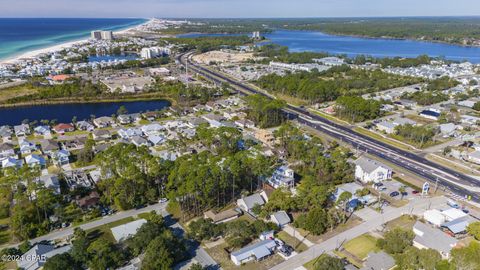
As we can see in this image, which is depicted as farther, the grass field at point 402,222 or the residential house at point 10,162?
the residential house at point 10,162

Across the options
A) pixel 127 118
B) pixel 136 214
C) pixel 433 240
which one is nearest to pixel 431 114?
pixel 433 240

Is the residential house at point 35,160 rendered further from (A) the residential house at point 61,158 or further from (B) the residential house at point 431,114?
(B) the residential house at point 431,114

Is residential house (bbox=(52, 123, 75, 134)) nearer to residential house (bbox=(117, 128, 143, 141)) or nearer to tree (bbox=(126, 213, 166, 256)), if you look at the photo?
residential house (bbox=(117, 128, 143, 141))

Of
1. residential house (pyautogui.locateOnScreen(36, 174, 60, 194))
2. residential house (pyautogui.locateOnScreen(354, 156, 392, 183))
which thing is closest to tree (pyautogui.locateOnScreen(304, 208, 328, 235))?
residential house (pyautogui.locateOnScreen(354, 156, 392, 183))

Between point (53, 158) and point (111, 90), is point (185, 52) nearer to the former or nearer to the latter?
point (111, 90)

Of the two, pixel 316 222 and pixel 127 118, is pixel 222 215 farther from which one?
pixel 127 118

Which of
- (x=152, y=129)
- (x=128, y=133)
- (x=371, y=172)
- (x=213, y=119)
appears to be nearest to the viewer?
(x=371, y=172)

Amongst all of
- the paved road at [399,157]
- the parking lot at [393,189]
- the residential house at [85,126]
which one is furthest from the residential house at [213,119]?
the parking lot at [393,189]
